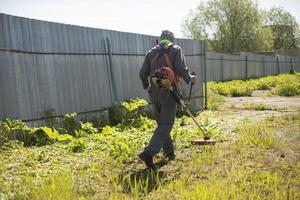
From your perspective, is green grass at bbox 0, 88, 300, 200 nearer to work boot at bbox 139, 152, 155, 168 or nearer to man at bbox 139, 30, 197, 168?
work boot at bbox 139, 152, 155, 168

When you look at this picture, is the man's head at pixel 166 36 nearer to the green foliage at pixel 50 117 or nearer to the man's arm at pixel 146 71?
the man's arm at pixel 146 71

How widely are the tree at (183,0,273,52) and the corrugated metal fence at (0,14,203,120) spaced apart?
43470 mm

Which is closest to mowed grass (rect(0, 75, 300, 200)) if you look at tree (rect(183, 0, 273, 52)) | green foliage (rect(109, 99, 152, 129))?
green foliage (rect(109, 99, 152, 129))

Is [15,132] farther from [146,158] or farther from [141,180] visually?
[141,180]

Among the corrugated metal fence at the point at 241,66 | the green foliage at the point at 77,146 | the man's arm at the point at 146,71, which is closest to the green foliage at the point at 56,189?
the green foliage at the point at 77,146

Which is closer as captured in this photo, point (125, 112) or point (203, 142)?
point (203, 142)

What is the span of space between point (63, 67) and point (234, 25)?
47405 millimetres

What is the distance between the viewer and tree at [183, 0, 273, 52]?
5359 centimetres

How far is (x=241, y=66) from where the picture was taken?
3219 cm

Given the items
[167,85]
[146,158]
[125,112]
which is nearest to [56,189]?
[146,158]

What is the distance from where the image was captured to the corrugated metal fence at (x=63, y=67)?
7648 millimetres

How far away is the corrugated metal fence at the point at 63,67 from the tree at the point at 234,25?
43.5 m

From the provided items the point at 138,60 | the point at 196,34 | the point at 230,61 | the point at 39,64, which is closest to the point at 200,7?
the point at 196,34

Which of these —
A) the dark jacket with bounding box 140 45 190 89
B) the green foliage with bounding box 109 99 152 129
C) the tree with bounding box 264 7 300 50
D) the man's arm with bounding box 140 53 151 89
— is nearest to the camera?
the dark jacket with bounding box 140 45 190 89
